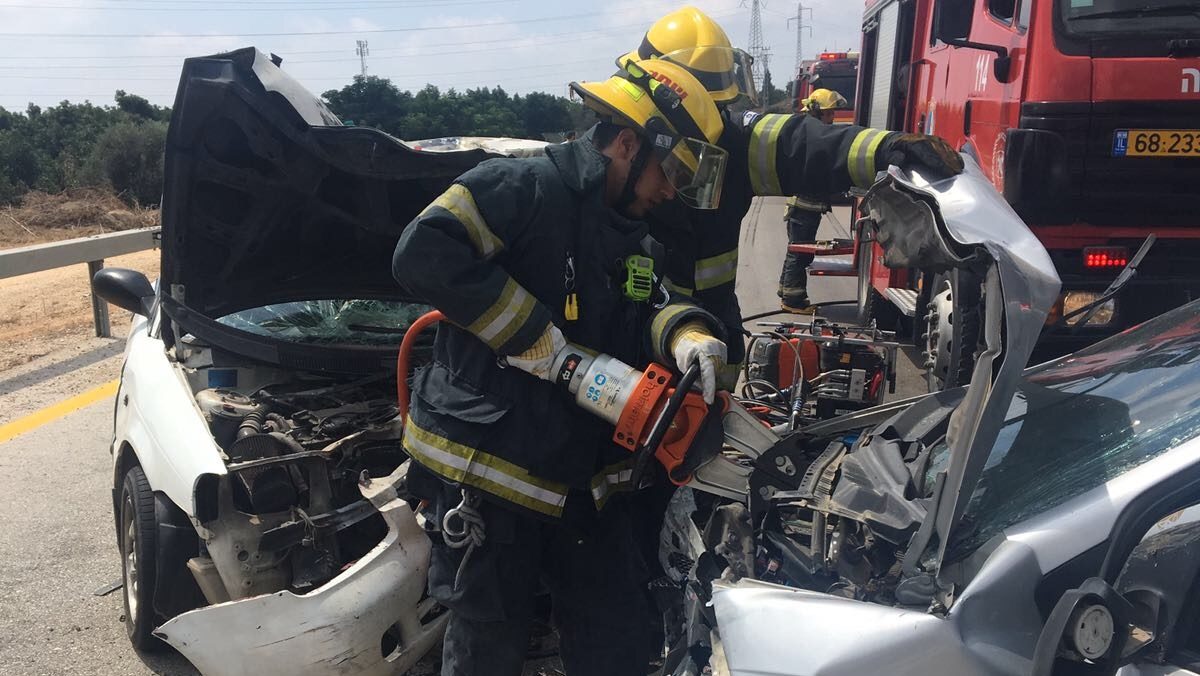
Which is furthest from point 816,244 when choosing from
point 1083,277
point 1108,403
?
point 1108,403

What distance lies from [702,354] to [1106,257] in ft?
9.88

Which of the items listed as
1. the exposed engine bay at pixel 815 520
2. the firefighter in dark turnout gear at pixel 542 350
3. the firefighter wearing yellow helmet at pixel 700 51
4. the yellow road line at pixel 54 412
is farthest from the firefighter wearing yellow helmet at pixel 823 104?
the exposed engine bay at pixel 815 520

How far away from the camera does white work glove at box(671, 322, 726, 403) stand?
88.4 inches

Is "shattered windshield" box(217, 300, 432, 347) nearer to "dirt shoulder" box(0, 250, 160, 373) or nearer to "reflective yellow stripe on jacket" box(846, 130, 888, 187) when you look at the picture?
"reflective yellow stripe on jacket" box(846, 130, 888, 187)

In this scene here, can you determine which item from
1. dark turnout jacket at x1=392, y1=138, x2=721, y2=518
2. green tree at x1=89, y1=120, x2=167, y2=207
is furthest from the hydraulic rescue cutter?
green tree at x1=89, y1=120, x2=167, y2=207

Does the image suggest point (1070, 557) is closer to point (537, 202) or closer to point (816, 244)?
point (537, 202)

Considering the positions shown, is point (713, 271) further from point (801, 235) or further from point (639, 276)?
point (801, 235)

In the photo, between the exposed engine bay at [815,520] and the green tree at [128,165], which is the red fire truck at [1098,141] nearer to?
the exposed engine bay at [815,520]

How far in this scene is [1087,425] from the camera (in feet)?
6.41

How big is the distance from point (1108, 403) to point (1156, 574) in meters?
0.53

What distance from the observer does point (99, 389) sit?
6.71 m

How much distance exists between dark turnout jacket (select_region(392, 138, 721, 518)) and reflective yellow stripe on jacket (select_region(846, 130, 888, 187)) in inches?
30.9

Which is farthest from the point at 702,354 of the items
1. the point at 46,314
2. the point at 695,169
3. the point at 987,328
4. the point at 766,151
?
the point at 46,314

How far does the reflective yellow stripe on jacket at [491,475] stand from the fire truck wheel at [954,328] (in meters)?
1.04
